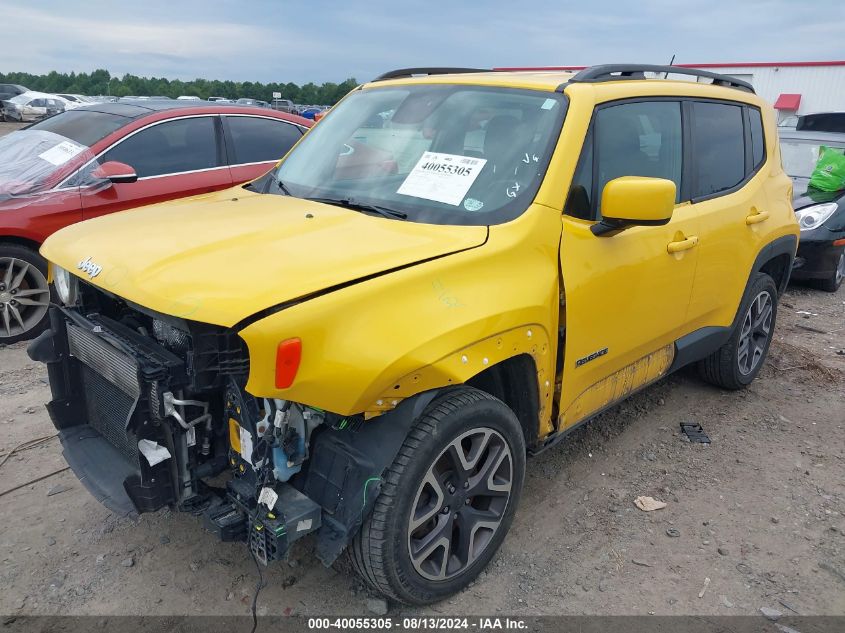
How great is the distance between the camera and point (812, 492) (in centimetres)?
362

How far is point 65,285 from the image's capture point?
9.44 feet

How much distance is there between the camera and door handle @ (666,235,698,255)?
3.36 metres

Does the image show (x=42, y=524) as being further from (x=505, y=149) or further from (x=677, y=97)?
(x=677, y=97)

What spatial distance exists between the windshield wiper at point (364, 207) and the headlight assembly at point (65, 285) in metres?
1.10

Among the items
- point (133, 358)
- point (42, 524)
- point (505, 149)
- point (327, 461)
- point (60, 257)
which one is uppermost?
point (505, 149)

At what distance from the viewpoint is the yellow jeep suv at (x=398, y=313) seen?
222 centimetres

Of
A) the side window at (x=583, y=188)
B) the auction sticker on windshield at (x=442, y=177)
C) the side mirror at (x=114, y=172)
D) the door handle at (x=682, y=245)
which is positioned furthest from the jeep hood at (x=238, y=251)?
the side mirror at (x=114, y=172)

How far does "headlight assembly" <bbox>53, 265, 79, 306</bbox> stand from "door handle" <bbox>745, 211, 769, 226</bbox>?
3.63 m

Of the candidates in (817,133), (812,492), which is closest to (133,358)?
(812,492)

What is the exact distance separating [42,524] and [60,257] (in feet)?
4.29

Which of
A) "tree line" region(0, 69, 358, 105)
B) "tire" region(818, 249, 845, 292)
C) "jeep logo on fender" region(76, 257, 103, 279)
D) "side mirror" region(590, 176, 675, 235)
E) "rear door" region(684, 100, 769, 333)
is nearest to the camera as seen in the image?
"jeep logo on fender" region(76, 257, 103, 279)

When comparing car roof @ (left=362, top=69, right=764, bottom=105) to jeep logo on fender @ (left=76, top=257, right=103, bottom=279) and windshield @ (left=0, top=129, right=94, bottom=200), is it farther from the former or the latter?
windshield @ (left=0, top=129, right=94, bottom=200)

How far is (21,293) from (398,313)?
4248mm

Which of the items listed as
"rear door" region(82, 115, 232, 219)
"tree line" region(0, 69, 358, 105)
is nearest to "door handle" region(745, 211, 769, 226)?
"rear door" region(82, 115, 232, 219)
